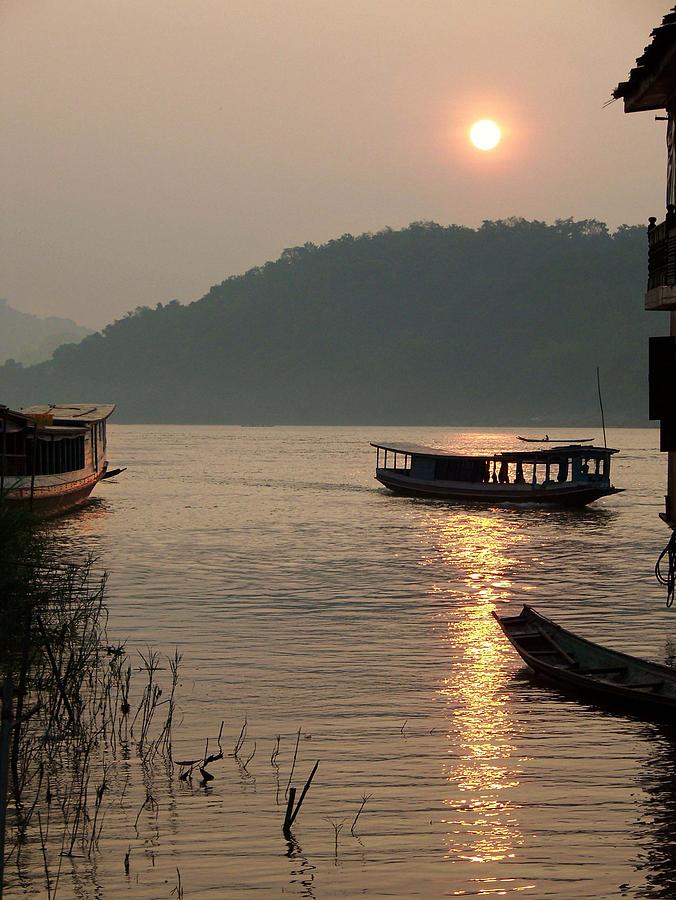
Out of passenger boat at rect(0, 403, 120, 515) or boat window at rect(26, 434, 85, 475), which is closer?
passenger boat at rect(0, 403, 120, 515)

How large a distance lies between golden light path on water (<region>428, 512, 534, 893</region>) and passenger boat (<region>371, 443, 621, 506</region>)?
27976 mm

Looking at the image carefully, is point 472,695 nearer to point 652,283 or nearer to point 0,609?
point 0,609

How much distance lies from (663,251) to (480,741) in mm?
11050

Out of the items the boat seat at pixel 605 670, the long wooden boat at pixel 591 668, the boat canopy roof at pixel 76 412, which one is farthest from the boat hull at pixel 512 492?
the boat seat at pixel 605 670

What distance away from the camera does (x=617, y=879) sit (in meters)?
11.1

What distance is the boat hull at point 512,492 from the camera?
6356 centimetres

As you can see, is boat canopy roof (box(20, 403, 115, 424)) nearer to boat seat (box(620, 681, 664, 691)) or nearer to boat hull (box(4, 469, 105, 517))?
boat hull (box(4, 469, 105, 517))

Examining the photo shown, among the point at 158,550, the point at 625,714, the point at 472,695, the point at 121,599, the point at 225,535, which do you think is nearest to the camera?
the point at 625,714

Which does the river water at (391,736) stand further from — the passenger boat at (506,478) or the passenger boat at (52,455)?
the passenger boat at (506,478)

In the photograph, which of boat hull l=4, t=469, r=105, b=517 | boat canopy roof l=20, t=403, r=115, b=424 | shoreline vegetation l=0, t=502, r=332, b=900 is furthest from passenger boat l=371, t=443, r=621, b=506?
shoreline vegetation l=0, t=502, r=332, b=900

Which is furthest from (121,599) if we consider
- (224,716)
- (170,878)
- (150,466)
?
(150,466)

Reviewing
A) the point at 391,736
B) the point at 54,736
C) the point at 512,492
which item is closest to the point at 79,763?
the point at 54,736

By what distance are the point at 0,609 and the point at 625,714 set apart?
8543 millimetres

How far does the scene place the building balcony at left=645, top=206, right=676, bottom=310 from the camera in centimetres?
2198
